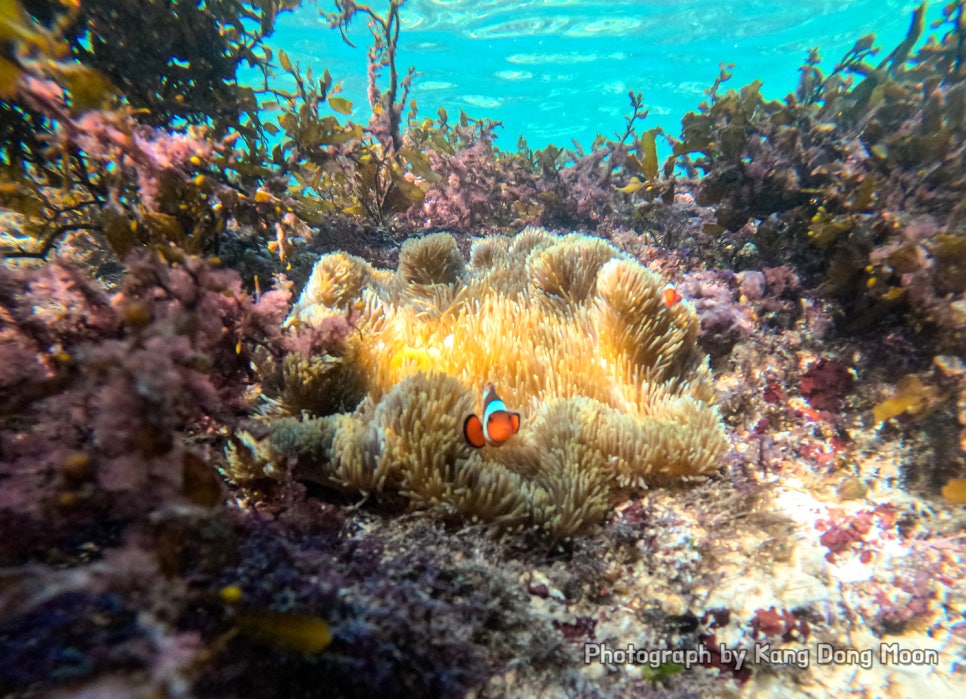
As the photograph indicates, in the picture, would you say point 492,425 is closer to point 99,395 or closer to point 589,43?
point 99,395

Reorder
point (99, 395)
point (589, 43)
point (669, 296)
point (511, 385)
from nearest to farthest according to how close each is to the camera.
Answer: point (99, 395) < point (511, 385) < point (669, 296) < point (589, 43)

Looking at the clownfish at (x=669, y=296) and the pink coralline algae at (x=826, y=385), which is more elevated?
the clownfish at (x=669, y=296)

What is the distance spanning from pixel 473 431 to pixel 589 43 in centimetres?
3473

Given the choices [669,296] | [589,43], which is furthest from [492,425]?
[589,43]

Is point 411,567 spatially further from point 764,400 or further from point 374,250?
point 374,250

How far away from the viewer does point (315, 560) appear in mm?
1621

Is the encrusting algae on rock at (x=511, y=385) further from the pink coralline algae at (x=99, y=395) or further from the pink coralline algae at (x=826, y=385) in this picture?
the pink coralline algae at (x=826, y=385)

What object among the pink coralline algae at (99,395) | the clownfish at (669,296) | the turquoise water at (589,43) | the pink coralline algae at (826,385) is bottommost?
the pink coralline algae at (99,395)

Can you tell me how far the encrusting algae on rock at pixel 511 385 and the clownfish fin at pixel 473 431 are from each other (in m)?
0.04

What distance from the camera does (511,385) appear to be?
3111 mm

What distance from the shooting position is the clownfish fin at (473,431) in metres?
2.22

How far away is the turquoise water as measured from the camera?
979 inches

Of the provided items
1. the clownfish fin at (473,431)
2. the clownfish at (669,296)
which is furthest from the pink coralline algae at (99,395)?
the clownfish at (669,296)

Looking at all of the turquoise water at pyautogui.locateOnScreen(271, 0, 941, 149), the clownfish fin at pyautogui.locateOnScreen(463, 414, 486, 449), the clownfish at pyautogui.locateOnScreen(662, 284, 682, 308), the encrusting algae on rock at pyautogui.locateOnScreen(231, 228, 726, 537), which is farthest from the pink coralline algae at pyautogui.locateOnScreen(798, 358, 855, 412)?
the turquoise water at pyautogui.locateOnScreen(271, 0, 941, 149)
